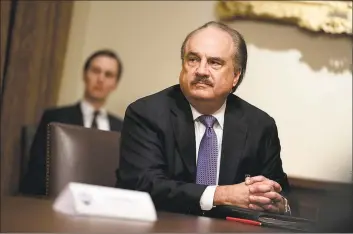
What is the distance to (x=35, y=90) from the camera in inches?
51.0

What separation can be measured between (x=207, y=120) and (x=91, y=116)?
0.33 meters

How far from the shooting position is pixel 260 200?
583mm

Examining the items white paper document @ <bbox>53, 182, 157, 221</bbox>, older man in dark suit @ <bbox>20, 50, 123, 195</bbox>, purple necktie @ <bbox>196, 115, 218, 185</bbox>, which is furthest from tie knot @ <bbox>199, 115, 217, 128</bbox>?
older man in dark suit @ <bbox>20, 50, 123, 195</bbox>

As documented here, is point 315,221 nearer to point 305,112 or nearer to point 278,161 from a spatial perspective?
point 278,161

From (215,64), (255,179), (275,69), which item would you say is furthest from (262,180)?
(275,69)

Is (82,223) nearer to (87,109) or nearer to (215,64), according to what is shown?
(215,64)

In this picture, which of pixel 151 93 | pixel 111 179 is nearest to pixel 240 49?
pixel 151 93

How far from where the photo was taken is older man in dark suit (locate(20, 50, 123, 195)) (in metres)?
0.83

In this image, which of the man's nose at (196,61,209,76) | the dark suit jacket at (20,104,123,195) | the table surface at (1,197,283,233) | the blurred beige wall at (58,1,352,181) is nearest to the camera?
the table surface at (1,197,283,233)

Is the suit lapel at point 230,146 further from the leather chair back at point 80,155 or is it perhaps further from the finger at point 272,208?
the leather chair back at point 80,155

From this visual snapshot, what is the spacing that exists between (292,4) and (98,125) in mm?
347

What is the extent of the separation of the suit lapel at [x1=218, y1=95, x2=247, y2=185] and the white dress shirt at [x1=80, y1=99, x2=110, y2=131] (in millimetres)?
254

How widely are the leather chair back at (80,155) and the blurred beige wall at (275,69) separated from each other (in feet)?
0.19

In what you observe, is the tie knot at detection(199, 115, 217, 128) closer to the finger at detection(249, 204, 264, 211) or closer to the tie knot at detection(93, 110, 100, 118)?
the finger at detection(249, 204, 264, 211)
